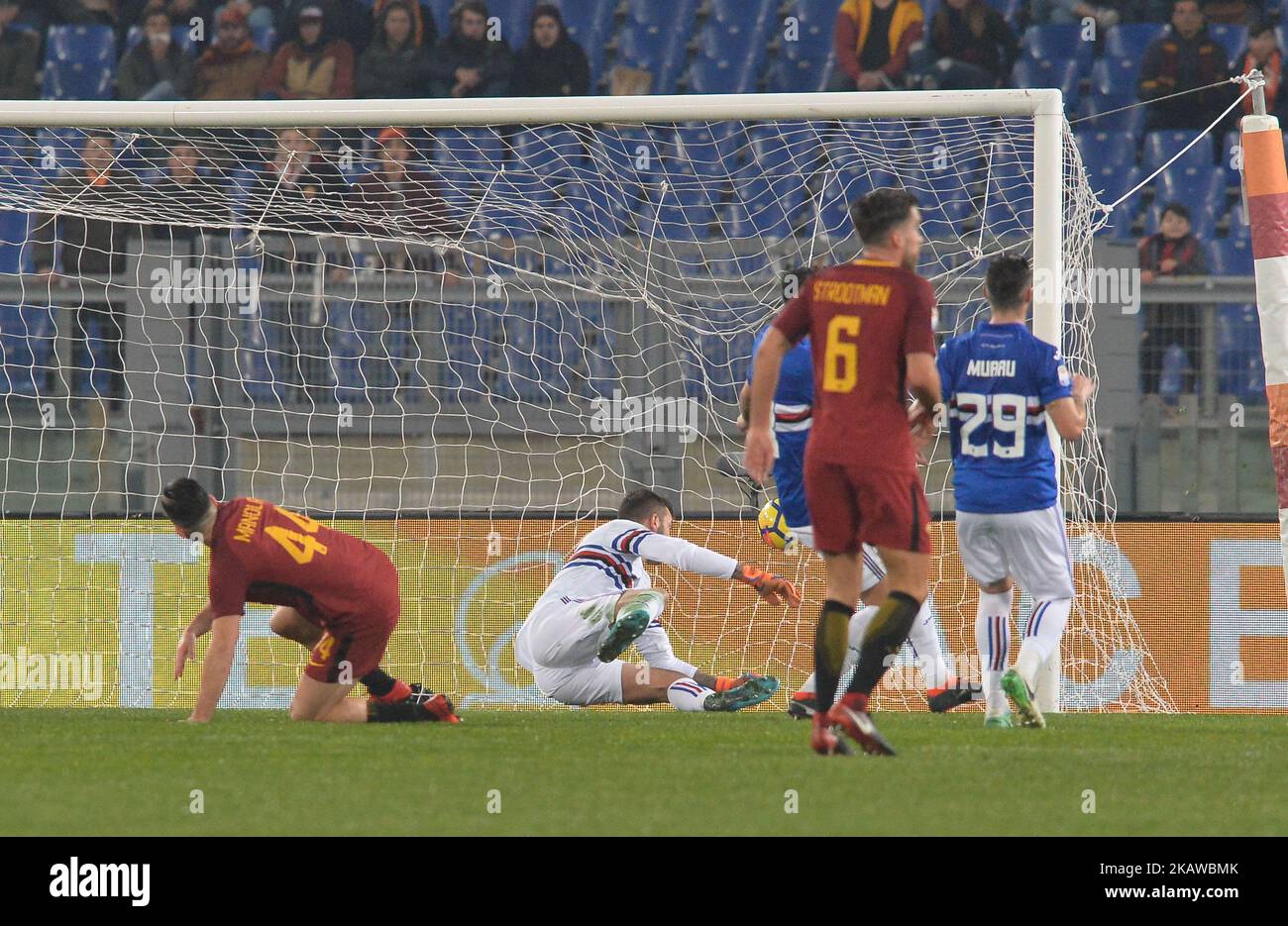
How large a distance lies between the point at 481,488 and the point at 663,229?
236cm

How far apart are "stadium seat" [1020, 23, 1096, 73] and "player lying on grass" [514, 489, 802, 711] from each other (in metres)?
8.61

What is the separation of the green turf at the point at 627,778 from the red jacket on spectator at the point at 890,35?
867 cm

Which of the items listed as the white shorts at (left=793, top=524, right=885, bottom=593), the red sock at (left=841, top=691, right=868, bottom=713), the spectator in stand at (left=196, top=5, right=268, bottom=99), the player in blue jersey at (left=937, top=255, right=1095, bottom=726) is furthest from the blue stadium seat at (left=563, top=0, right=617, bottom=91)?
the red sock at (left=841, top=691, right=868, bottom=713)

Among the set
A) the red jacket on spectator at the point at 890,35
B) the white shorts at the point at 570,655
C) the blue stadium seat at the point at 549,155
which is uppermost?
the red jacket on spectator at the point at 890,35

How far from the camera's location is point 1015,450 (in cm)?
639

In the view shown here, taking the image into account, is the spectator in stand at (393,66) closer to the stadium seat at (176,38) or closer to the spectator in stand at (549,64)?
the spectator in stand at (549,64)

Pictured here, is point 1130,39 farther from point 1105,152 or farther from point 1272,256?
point 1272,256

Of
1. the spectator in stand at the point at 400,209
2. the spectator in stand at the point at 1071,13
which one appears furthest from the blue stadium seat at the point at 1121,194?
the spectator in stand at the point at 400,209

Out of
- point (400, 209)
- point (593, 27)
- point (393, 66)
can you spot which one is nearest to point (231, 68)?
point (393, 66)

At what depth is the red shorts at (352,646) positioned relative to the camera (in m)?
6.82

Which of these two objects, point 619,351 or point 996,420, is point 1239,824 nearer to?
point 996,420

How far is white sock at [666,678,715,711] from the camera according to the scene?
7484 millimetres

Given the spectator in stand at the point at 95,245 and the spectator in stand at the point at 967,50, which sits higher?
the spectator in stand at the point at 967,50

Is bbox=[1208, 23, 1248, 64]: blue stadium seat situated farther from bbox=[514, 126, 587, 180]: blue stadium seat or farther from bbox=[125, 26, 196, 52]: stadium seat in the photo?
bbox=[125, 26, 196, 52]: stadium seat
